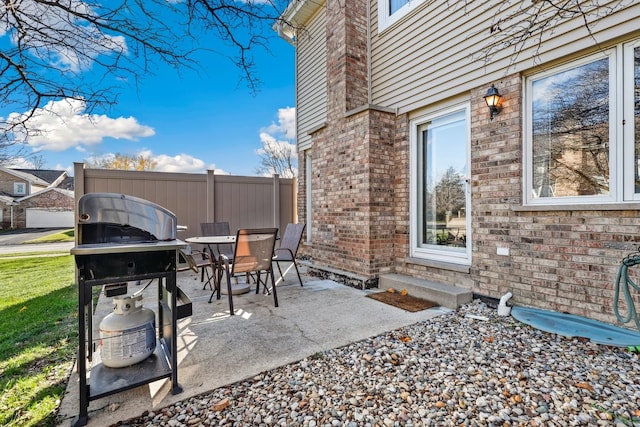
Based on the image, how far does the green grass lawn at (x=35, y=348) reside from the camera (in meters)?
1.80

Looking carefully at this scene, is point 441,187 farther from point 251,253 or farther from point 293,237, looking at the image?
point 251,253

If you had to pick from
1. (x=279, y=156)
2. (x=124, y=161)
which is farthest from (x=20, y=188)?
(x=279, y=156)

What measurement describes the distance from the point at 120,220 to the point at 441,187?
3.72m

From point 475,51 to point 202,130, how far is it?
1726 cm

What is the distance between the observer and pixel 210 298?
386cm

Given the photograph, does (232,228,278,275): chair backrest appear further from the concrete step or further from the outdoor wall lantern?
the outdoor wall lantern

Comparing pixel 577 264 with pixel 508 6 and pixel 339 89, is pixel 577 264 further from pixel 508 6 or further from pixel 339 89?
pixel 339 89

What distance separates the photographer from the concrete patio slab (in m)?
1.87

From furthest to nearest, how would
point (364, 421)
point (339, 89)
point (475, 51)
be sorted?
point (339, 89)
point (475, 51)
point (364, 421)

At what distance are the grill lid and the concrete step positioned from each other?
9.73 feet

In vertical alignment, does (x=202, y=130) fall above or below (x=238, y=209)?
above

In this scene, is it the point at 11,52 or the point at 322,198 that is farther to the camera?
the point at 322,198

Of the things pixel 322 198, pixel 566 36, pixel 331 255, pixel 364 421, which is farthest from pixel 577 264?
pixel 322 198

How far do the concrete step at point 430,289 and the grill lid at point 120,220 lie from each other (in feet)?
9.73
